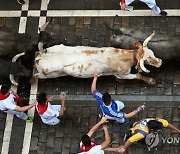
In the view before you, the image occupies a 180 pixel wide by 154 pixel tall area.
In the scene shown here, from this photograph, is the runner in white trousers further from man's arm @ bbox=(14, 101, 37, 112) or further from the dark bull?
man's arm @ bbox=(14, 101, 37, 112)

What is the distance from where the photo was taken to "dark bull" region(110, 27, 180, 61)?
1416cm

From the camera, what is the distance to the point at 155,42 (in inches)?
563

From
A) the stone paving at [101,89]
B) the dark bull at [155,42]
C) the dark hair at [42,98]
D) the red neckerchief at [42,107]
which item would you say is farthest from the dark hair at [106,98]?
the dark bull at [155,42]

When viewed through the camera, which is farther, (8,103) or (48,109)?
(8,103)

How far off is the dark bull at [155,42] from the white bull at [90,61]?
45 cm

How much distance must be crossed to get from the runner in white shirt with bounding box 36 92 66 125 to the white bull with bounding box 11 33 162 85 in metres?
0.89

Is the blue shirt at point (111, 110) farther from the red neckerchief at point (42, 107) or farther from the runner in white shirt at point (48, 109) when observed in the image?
the red neckerchief at point (42, 107)

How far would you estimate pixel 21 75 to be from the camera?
1486 cm

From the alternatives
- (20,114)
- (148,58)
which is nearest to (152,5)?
(148,58)

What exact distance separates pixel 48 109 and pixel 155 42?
342cm

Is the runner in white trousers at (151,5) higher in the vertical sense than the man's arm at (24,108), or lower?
higher

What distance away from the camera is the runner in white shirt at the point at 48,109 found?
13234 mm

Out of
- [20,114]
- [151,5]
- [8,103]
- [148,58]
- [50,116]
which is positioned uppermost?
[151,5]

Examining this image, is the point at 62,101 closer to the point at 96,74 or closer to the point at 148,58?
the point at 96,74
